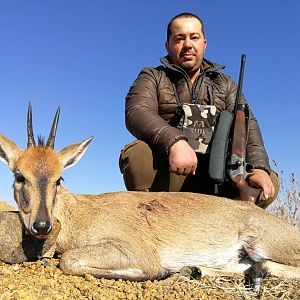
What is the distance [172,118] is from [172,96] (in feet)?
1.31

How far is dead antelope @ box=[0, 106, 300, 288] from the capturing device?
529 cm

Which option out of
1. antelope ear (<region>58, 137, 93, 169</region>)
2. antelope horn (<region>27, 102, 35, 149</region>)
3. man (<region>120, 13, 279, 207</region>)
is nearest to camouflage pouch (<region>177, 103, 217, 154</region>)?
man (<region>120, 13, 279, 207</region>)

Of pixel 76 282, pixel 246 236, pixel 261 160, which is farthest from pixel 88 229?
pixel 261 160

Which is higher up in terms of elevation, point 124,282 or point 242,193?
point 242,193

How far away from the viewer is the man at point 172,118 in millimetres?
6781

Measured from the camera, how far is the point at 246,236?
5875 millimetres

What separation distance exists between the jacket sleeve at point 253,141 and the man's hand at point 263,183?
322 mm

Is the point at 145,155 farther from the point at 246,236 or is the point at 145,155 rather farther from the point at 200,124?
the point at 246,236

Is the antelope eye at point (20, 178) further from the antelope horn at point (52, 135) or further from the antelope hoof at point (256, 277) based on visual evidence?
the antelope hoof at point (256, 277)

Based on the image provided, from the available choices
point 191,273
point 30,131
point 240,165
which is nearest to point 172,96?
point 240,165

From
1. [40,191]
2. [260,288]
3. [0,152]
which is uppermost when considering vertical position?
[0,152]

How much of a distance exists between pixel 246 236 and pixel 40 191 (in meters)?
2.63

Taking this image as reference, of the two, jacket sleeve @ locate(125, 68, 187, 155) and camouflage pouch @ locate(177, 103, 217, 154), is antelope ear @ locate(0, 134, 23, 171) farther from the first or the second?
camouflage pouch @ locate(177, 103, 217, 154)

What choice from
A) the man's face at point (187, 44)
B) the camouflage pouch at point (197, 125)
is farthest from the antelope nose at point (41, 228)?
the man's face at point (187, 44)
